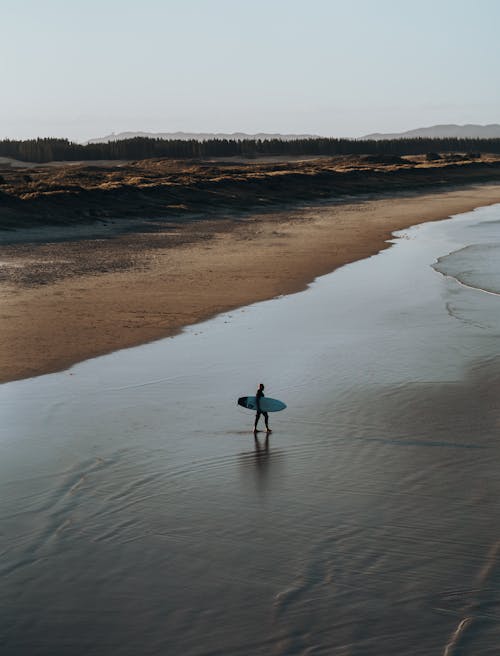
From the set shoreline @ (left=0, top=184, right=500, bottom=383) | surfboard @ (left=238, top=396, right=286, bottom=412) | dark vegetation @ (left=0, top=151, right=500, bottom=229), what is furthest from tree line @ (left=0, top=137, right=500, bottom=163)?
surfboard @ (left=238, top=396, right=286, bottom=412)

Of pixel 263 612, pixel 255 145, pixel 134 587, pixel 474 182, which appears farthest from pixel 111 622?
pixel 255 145

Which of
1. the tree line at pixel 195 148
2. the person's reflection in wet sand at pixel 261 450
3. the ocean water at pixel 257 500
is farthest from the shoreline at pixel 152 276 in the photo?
the tree line at pixel 195 148

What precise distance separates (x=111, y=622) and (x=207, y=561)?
1333mm

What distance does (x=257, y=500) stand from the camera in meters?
10.1

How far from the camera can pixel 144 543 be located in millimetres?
9039

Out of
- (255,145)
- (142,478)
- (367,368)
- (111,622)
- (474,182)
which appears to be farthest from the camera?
(255,145)

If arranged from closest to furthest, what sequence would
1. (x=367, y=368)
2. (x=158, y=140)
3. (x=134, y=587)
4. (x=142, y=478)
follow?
1. (x=134, y=587)
2. (x=142, y=478)
3. (x=367, y=368)
4. (x=158, y=140)

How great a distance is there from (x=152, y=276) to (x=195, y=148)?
82.4m

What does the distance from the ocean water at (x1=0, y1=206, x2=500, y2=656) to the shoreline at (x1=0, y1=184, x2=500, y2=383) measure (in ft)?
4.99

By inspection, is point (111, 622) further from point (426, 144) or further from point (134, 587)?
point (426, 144)

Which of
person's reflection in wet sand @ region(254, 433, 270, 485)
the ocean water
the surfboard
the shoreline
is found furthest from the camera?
the shoreline

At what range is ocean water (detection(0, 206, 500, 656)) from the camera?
7.55 meters

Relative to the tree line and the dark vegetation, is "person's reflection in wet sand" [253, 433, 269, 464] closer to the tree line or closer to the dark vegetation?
the dark vegetation

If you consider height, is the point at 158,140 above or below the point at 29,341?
above
